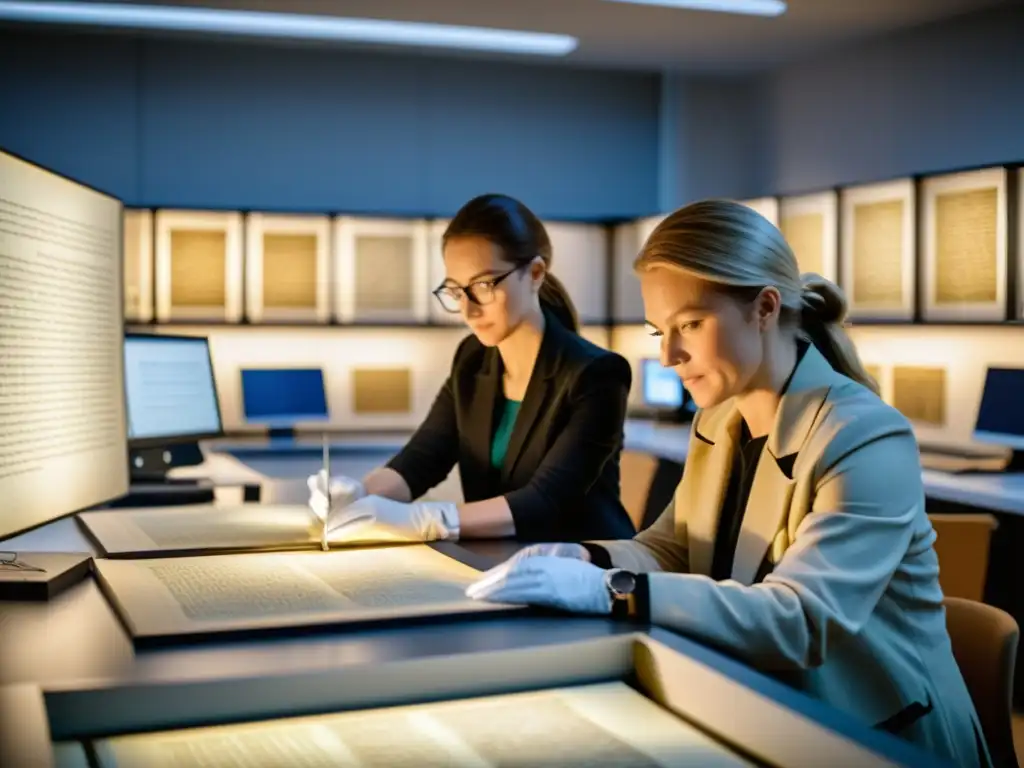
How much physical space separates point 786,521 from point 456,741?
67 cm

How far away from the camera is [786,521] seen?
4.69 feet

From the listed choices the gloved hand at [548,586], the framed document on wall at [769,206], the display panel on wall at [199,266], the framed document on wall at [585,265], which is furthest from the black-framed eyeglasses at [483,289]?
the framed document on wall at [585,265]

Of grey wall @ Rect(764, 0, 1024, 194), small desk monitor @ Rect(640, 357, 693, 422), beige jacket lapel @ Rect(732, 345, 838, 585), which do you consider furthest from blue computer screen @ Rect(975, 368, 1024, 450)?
beige jacket lapel @ Rect(732, 345, 838, 585)

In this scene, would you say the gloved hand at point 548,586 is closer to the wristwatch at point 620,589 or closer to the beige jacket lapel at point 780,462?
the wristwatch at point 620,589

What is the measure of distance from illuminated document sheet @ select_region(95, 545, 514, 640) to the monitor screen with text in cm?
172

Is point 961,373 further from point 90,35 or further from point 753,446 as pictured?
point 90,35

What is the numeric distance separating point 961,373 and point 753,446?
2885mm

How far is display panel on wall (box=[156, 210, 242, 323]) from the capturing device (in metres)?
5.15

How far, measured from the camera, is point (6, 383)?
4.14ft

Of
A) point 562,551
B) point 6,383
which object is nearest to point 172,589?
point 6,383

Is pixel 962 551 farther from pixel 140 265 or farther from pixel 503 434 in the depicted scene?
pixel 140 265

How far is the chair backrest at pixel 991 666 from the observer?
54.4 inches

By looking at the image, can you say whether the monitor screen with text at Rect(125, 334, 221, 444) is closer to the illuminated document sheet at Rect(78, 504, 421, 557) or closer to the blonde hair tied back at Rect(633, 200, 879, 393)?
the illuminated document sheet at Rect(78, 504, 421, 557)

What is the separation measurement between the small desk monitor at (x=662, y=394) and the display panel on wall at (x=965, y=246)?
1.41 metres
